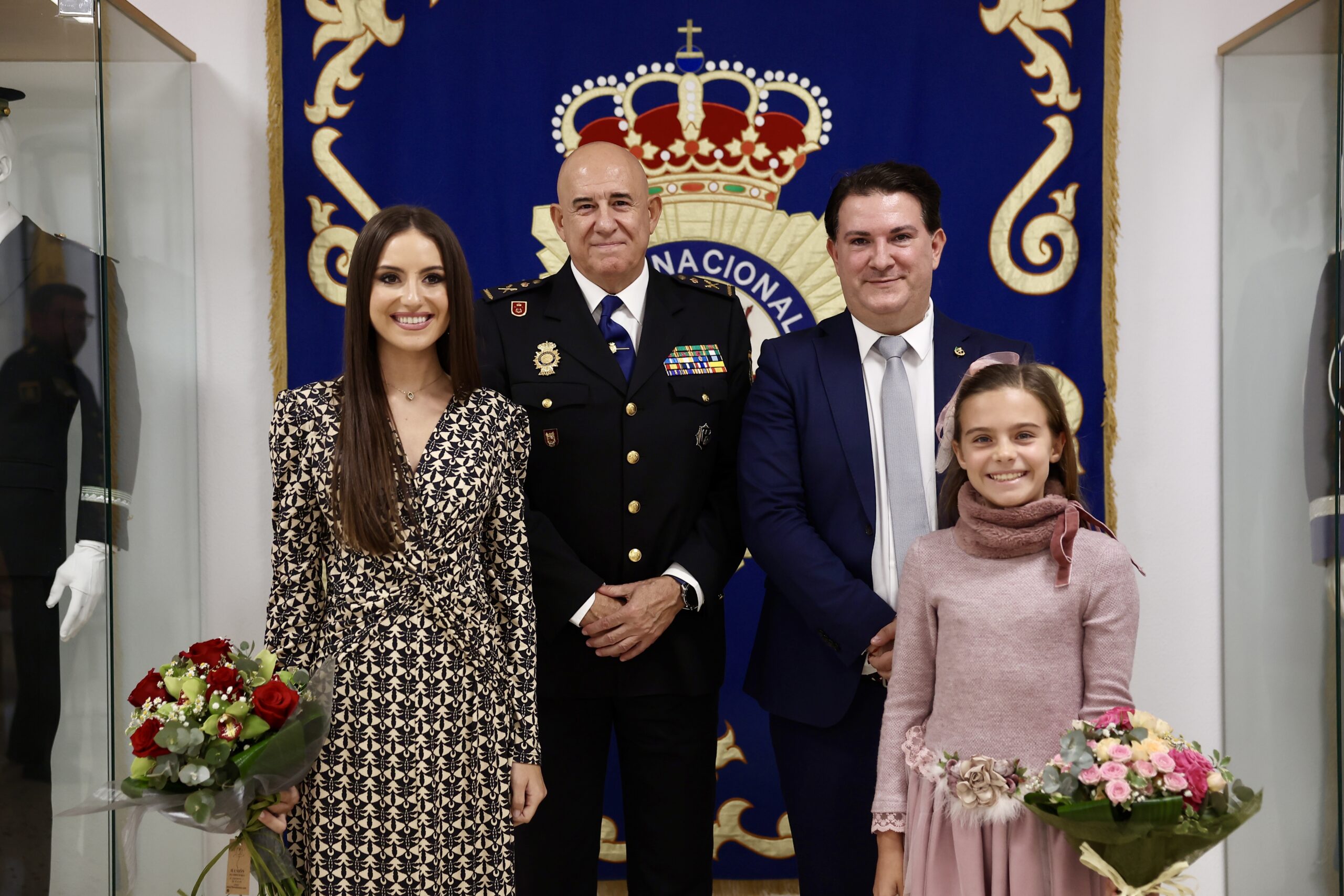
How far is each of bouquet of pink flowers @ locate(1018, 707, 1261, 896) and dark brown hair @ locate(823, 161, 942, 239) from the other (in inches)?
40.2

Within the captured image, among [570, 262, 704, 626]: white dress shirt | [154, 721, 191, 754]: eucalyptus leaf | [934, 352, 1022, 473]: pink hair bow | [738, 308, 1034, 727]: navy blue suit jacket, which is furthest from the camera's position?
[570, 262, 704, 626]: white dress shirt

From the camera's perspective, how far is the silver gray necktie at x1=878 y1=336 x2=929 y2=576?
1997 mm

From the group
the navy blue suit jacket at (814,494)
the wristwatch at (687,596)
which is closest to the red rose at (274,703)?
the wristwatch at (687,596)

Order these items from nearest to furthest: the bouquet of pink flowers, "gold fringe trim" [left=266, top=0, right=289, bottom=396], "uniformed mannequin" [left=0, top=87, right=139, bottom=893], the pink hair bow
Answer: the bouquet of pink flowers < the pink hair bow < "uniformed mannequin" [left=0, top=87, right=139, bottom=893] < "gold fringe trim" [left=266, top=0, right=289, bottom=396]

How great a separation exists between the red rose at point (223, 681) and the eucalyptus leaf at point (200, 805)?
0.14 meters

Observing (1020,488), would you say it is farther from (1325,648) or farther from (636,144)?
(636,144)

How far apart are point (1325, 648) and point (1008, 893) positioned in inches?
54.8

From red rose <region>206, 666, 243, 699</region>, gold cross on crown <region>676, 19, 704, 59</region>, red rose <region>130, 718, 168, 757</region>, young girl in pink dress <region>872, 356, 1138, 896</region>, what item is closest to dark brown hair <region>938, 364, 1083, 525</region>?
young girl in pink dress <region>872, 356, 1138, 896</region>

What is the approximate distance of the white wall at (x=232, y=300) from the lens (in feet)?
9.52

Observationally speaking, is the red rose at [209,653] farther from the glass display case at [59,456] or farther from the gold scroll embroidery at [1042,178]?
the gold scroll embroidery at [1042,178]

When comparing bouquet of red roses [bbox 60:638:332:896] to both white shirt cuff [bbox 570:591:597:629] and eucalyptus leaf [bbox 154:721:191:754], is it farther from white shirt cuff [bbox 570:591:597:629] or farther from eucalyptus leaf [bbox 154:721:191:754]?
white shirt cuff [bbox 570:591:597:629]

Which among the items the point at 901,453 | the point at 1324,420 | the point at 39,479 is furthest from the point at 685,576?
the point at 1324,420

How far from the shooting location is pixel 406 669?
5.67 feet

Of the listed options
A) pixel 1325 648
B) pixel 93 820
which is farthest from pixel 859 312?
pixel 93 820
